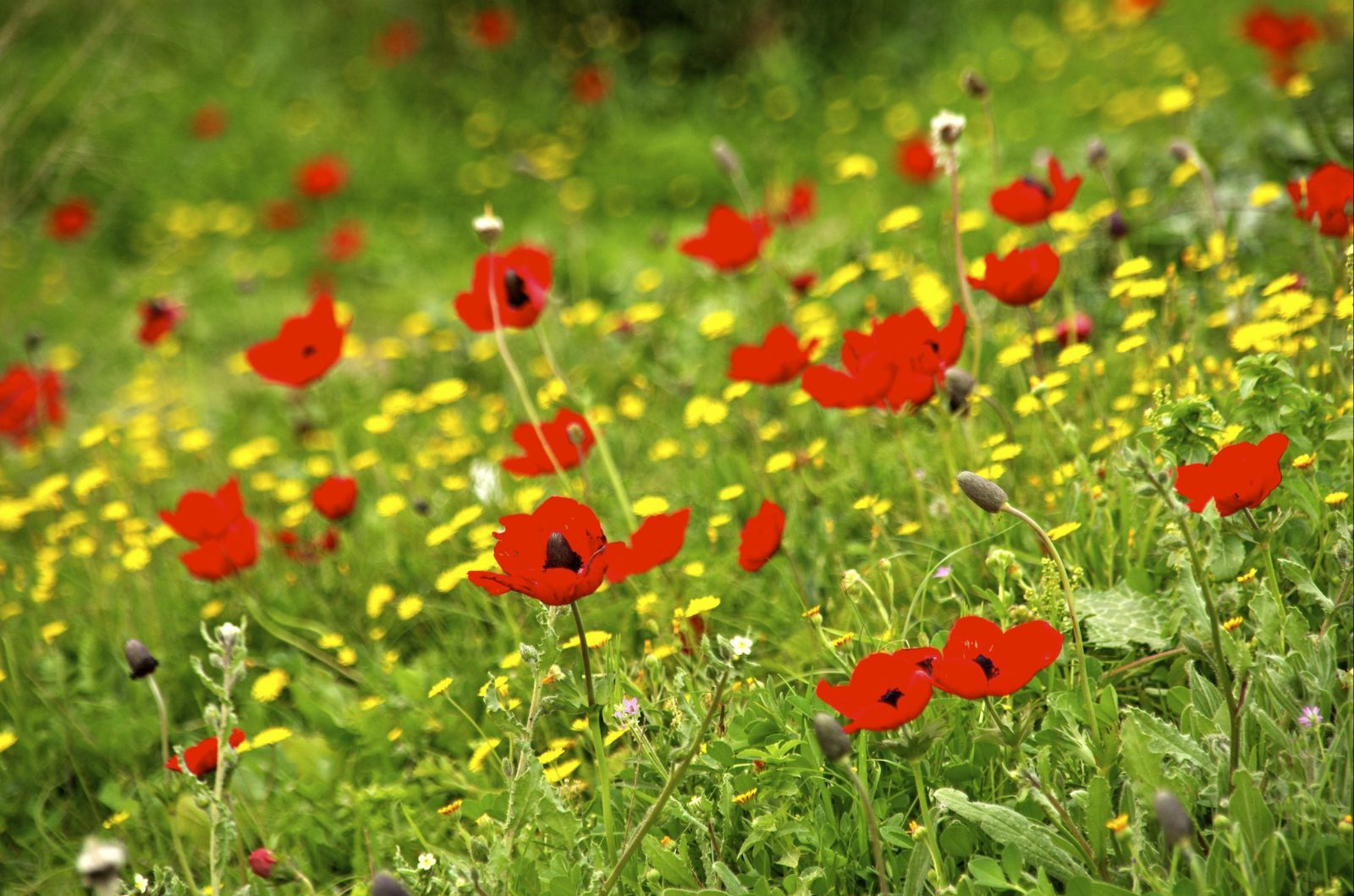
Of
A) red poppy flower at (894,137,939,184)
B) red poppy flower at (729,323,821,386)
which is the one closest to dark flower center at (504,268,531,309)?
red poppy flower at (729,323,821,386)

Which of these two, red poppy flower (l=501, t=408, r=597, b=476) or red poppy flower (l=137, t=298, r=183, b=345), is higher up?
red poppy flower (l=501, t=408, r=597, b=476)

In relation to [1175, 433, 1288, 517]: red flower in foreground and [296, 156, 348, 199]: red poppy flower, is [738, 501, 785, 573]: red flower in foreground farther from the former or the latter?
[296, 156, 348, 199]: red poppy flower

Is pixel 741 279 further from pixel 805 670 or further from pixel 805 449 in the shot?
pixel 805 670

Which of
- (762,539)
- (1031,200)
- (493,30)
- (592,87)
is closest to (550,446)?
(762,539)

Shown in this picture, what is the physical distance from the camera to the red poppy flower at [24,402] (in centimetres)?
320

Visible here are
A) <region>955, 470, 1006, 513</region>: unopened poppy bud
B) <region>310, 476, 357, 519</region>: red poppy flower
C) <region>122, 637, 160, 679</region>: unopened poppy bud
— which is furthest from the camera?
<region>310, 476, 357, 519</region>: red poppy flower

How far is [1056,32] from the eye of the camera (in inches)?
251

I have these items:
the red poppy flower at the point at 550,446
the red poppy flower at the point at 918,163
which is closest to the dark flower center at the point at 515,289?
the red poppy flower at the point at 550,446

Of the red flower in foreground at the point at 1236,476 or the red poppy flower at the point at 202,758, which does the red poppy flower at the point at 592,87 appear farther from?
the red flower in foreground at the point at 1236,476

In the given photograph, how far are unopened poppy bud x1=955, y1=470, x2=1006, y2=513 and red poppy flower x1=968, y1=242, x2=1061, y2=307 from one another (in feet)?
2.24

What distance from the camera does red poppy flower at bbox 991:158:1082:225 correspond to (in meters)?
2.27

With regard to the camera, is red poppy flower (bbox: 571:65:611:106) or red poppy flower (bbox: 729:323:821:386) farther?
red poppy flower (bbox: 571:65:611:106)

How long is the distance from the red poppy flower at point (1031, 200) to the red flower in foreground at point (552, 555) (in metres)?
1.21

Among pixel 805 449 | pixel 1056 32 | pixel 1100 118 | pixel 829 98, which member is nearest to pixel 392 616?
pixel 805 449
